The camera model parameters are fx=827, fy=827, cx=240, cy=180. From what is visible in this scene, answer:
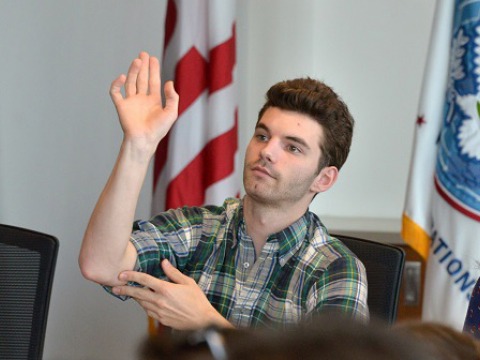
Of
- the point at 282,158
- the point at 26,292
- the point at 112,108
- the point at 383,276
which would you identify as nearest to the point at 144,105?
the point at 282,158

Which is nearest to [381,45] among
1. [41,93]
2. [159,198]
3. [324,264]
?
[159,198]

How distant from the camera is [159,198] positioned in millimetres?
3176

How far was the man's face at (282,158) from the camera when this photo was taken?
1911 mm

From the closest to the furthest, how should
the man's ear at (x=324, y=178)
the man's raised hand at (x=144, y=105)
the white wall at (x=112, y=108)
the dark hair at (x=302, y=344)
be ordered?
the dark hair at (x=302, y=344) < the man's raised hand at (x=144, y=105) < the man's ear at (x=324, y=178) < the white wall at (x=112, y=108)

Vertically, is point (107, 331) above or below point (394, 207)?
below

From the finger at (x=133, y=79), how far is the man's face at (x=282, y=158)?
1.06 feet

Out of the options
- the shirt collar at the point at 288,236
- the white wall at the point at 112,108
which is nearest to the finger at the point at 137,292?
the shirt collar at the point at 288,236

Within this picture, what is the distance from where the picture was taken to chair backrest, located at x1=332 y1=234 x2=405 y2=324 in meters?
1.87

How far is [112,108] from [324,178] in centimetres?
180

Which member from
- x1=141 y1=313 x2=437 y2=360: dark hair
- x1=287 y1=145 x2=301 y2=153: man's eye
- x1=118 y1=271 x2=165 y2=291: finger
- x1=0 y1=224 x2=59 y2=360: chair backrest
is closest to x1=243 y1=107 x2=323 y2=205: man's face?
x1=287 y1=145 x2=301 y2=153: man's eye

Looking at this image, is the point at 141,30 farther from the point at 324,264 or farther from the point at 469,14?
the point at 324,264

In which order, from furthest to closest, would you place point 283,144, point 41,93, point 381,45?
point 381,45
point 41,93
point 283,144

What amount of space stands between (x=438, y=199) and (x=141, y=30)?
1.53 m

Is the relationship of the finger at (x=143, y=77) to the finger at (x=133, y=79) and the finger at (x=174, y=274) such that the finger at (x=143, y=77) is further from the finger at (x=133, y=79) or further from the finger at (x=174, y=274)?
the finger at (x=174, y=274)
